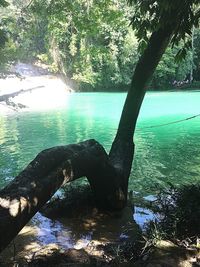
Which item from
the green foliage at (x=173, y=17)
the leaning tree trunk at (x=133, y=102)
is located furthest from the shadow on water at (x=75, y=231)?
the green foliage at (x=173, y=17)

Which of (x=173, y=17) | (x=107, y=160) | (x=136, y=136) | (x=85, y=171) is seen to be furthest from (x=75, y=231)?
(x=136, y=136)

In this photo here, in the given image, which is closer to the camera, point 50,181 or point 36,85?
point 50,181

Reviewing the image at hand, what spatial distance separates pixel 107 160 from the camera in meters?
5.79

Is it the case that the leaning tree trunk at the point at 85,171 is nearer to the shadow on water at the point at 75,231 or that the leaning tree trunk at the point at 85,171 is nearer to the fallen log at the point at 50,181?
the fallen log at the point at 50,181

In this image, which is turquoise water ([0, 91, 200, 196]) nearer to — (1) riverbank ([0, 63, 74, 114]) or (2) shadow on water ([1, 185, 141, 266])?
(2) shadow on water ([1, 185, 141, 266])

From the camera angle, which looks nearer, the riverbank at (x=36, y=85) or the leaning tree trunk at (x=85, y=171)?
the leaning tree trunk at (x=85, y=171)

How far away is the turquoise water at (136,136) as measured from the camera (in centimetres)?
1048

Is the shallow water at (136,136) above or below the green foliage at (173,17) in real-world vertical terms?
below

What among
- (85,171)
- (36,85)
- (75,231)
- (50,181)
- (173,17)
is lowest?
(36,85)

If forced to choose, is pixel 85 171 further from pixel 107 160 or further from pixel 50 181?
pixel 50 181

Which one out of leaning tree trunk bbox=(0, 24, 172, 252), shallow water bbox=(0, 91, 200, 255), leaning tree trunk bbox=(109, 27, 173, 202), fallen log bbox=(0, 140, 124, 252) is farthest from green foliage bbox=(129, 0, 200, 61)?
shallow water bbox=(0, 91, 200, 255)

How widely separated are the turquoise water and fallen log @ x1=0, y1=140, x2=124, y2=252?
4.75 feet

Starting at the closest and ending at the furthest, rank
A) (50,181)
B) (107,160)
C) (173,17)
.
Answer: (50,181), (173,17), (107,160)

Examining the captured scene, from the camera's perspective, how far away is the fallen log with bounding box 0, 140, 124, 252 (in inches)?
144
